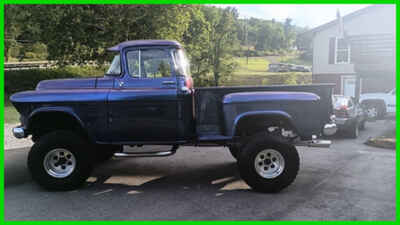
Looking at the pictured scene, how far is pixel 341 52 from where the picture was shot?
21.8 metres

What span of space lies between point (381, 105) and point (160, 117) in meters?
13.2

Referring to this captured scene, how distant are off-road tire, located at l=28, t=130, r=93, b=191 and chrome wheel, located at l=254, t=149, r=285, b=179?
2.74 metres

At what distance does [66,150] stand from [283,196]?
3.48 meters

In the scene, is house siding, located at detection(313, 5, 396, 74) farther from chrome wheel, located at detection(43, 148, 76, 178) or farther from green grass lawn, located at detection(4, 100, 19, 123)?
chrome wheel, located at detection(43, 148, 76, 178)

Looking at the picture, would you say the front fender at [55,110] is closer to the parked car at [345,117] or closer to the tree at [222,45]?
the parked car at [345,117]

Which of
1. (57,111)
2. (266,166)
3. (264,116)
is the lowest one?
(266,166)

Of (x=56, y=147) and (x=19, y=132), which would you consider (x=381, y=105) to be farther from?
(x=19, y=132)

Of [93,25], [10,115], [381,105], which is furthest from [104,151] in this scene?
[381,105]

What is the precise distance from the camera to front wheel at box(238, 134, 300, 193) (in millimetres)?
5113

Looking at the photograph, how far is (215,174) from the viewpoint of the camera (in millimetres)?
6203

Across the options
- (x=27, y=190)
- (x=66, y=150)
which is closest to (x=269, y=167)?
(x=66, y=150)

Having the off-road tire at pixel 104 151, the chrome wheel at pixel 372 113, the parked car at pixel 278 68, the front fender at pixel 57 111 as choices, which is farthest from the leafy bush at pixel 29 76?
the parked car at pixel 278 68

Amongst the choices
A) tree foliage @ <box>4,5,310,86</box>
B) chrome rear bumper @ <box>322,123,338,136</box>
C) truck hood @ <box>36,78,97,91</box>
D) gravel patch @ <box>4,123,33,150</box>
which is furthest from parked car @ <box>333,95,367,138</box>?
tree foliage @ <box>4,5,310,86</box>

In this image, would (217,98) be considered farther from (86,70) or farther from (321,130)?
(86,70)
